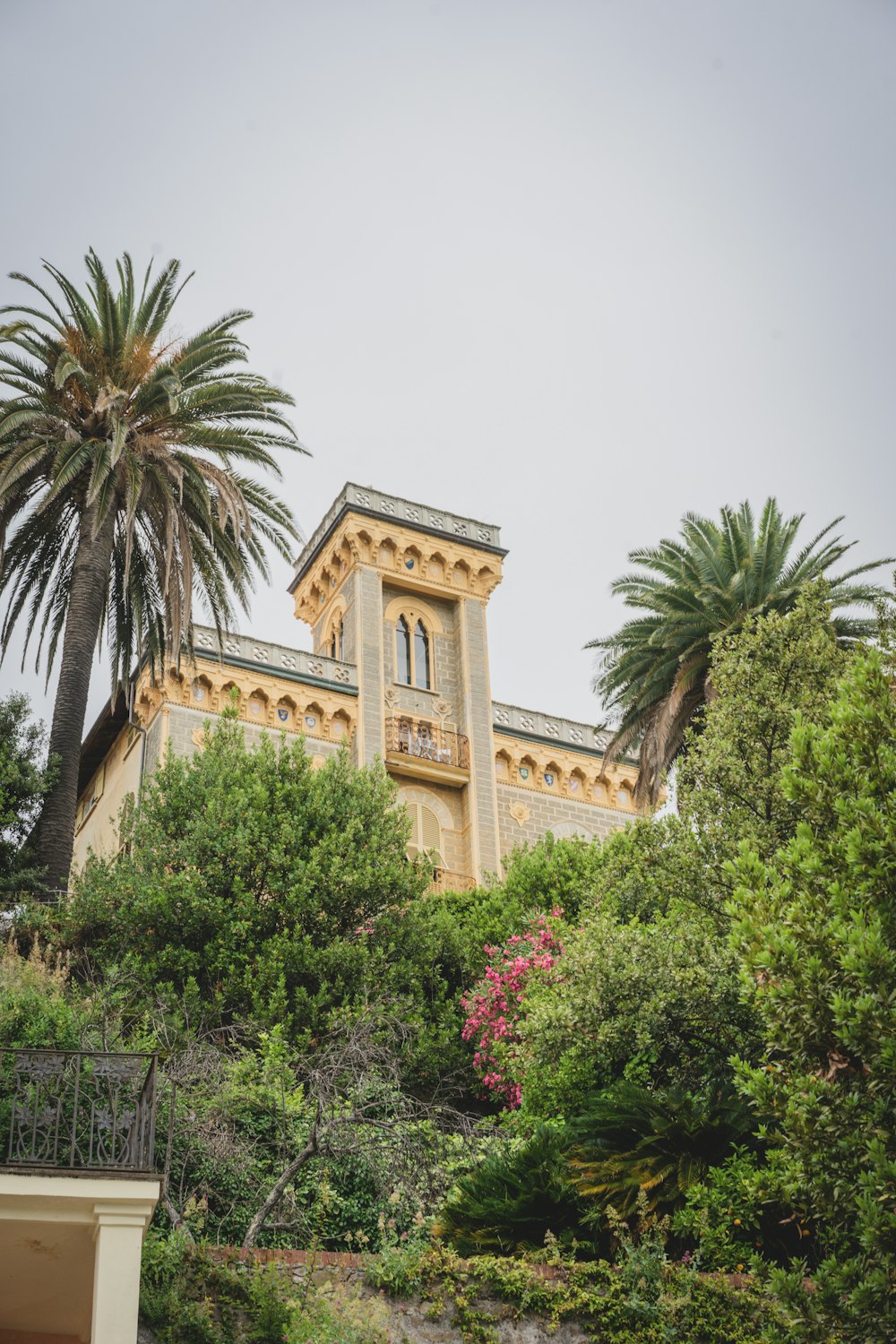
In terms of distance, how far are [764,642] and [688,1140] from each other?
21.3 feet

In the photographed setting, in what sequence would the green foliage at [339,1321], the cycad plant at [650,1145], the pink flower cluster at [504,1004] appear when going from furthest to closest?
1. the pink flower cluster at [504,1004]
2. the cycad plant at [650,1145]
3. the green foliage at [339,1321]

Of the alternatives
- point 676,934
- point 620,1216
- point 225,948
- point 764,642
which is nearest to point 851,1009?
point 620,1216

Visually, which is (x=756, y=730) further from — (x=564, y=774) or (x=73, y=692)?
Result: (x=564, y=774)

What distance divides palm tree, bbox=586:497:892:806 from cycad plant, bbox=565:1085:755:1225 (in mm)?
12855

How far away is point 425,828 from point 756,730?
47.4 ft

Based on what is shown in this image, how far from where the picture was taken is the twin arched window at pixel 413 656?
3188 centimetres

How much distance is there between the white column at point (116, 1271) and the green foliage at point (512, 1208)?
3.67m

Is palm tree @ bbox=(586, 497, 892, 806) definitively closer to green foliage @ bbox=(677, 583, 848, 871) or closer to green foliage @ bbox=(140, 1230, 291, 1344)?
green foliage @ bbox=(677, 583, 848, 871)

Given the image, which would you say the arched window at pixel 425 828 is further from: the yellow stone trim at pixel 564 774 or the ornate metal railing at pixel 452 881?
the yellow stone trim at pixel 564 774

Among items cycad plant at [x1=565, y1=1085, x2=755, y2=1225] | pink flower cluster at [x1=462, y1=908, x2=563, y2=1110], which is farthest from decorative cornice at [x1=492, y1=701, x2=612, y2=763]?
cycad plant at [x1=565, y1=1085, x2=755, y2=1225]

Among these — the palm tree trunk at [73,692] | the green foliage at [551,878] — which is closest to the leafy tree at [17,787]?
the palm tree trunk at [73,692]

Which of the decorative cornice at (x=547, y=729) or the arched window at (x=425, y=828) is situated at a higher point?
the decorative cornice at (x=547, y=729)

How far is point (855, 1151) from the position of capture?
9.43 m

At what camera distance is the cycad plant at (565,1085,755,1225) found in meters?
12.3
